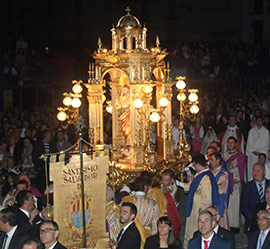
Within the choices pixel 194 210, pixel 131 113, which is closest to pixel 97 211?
pixel 194 210

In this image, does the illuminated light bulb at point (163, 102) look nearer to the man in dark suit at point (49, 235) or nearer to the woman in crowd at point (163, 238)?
the woman in crowd at point (163, 238)

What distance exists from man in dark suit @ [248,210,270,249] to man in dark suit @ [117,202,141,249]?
1496 millimetres

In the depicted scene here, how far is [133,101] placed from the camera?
12.8 m

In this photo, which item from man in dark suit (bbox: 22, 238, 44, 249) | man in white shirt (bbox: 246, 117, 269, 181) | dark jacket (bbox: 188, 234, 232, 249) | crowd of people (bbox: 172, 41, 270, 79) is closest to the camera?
man in dark suit (bbox: 22, 238, 44, 249)

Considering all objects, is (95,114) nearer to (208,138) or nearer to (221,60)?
(208,138)

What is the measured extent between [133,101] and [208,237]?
577 cm

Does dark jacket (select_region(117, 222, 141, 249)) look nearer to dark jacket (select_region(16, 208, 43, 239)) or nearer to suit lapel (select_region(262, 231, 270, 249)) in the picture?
dark jacket (select_region(16, 208, 43, 239))

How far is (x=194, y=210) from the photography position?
9.84 m

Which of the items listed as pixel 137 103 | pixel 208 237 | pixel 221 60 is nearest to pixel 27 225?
pixel 208 237

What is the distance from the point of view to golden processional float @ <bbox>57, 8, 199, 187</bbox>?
41.9ft

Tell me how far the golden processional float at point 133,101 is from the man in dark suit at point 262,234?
186 inches

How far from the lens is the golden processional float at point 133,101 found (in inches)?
503

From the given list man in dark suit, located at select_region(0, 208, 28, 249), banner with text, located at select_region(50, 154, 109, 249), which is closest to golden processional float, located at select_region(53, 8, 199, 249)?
banner with text, located at select_region(50, 154, 109, 249)

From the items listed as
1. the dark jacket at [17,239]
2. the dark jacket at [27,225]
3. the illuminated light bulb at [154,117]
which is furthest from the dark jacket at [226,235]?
the illuminated light bulb at [154,117]
